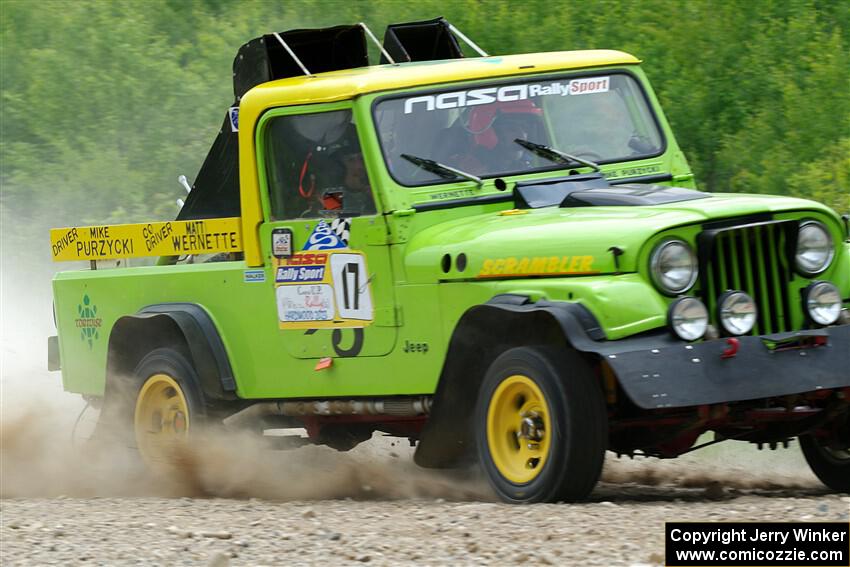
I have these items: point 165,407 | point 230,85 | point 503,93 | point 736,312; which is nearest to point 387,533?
point 736,312

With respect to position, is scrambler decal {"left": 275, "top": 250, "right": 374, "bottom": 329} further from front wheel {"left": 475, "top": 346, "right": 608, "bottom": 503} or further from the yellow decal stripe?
front wheel {"left": 475, "top": 346, "right": 608, "bottom": 503}

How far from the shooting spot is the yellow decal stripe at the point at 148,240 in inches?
343

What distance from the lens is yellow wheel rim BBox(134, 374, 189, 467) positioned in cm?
906

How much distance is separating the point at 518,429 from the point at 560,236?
0.88 m

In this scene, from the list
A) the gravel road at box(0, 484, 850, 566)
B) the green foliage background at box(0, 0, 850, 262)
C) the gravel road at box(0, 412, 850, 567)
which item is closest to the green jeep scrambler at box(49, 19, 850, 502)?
the gravel road at box(0, 412, 850, 567)

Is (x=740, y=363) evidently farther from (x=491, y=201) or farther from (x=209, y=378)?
(x=209, y=378)

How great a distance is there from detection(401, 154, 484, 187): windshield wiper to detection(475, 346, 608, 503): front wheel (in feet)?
4.43

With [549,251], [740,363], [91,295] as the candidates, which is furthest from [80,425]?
[740,363]

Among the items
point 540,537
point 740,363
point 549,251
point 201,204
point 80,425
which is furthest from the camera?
point 80,425

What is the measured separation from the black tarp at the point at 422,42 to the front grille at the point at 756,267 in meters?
3.22

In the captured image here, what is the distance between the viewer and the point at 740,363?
623 centimetres

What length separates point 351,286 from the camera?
25.5 ft

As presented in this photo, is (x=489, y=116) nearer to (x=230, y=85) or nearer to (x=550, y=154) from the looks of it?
(x=550, y=154)

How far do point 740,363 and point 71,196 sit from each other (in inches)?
612
